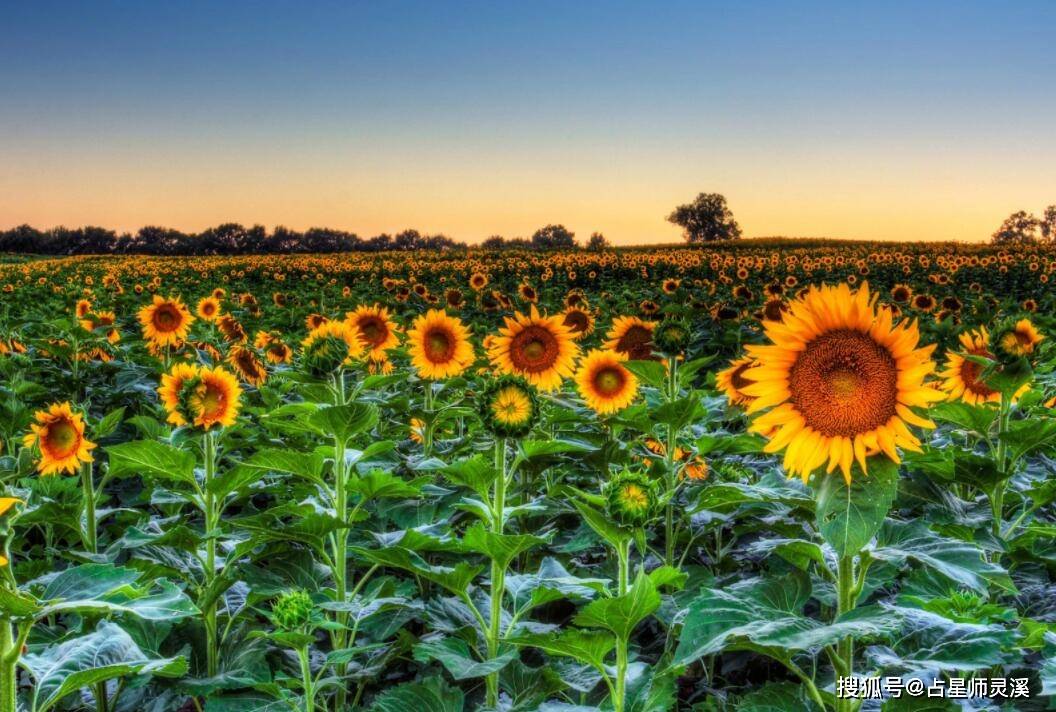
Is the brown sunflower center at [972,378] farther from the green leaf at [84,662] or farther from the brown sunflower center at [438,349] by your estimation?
the green leaf at [84,662]

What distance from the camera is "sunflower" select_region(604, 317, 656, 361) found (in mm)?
4688

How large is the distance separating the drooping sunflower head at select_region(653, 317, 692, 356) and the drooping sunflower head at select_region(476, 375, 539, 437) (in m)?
1.01

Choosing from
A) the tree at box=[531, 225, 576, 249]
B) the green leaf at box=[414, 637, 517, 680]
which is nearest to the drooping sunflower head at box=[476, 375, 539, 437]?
the green leaf at box=[414, 637, 517, 680]

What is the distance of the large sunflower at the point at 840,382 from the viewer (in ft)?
5.89

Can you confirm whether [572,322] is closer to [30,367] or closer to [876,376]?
[30,367]

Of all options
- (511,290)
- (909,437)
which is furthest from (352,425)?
(511,290)

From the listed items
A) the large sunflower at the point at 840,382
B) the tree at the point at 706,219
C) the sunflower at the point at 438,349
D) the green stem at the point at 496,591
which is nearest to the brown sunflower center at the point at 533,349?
the sunflower at the point at 438,349

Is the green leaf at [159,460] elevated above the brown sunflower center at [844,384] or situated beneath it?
situated beneath

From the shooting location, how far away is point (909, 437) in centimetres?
178

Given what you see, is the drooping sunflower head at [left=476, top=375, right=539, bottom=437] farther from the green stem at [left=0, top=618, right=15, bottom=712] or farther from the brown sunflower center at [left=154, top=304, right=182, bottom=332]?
the brown sunflower center at [left=154, top=304, right=182, bottom=332]

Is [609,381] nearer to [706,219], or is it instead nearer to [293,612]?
[293,612]

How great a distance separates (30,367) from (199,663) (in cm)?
386

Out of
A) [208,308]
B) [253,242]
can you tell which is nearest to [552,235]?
[253,242]

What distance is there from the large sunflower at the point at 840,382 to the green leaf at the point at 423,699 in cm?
92
